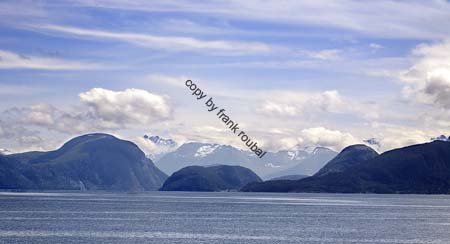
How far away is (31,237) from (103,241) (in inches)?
734

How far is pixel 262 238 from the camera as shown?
521 feet

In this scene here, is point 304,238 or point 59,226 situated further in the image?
point 59,226

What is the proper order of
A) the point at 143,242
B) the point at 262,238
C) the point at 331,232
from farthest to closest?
the point at 331,232
the point at 262,238
the point at 143,242

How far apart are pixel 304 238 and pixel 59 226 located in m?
68.2

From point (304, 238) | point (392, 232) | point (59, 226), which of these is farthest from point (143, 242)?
point (392, 232)

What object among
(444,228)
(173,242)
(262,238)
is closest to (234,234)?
(262,238)

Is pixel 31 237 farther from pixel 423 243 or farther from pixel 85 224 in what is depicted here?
pixel 423 243

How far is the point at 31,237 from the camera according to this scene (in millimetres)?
154250

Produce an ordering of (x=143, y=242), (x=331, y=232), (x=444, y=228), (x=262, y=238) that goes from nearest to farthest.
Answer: (x=143, y=242), (x=262, y=238), (x=331, y=232), (x=444, y=228)

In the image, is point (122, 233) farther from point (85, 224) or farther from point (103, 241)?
point (85, 224)

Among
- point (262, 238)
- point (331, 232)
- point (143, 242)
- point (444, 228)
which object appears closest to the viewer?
point (143, 242)

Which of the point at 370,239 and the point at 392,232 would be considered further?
the point at 392,232

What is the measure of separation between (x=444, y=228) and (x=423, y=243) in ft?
155

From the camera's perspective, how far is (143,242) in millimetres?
145250
